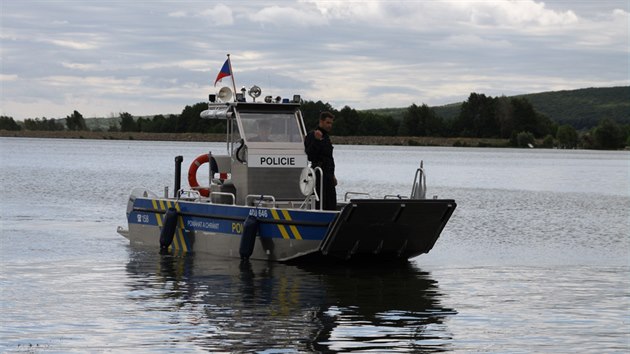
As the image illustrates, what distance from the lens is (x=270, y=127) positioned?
19875 mm

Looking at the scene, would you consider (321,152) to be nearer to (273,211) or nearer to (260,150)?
(273,211)

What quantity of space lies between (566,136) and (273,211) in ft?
492

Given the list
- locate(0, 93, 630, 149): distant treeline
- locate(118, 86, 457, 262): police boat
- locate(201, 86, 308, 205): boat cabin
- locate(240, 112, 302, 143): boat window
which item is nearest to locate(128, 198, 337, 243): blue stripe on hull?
locate(118, 86, 457, 262): police boat

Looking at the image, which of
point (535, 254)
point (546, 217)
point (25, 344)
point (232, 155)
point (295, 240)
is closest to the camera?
point (25, 344)

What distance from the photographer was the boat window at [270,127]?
1978 cm

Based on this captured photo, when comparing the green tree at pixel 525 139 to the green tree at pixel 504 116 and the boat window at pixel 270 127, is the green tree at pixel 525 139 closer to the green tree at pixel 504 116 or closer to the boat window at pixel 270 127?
the green tree at pixel 504 116

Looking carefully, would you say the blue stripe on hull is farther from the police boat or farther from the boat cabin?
the boat cabin

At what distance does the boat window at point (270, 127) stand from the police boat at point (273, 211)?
0.7 inches

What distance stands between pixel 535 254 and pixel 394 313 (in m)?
8.79

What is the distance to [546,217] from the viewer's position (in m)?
33.6

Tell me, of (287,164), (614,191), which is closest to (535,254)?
(287,164)

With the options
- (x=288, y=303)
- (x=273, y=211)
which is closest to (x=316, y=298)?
(x=288, y=303)

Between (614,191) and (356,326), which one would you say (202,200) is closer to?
(356,326)

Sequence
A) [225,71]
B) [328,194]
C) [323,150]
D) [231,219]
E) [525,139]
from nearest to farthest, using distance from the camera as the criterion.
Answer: [323,150] < [328,194] < [231,219] < [225,71] < [525,139]
